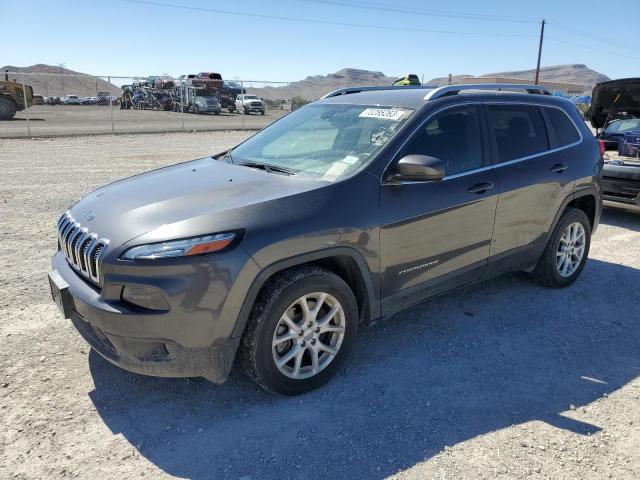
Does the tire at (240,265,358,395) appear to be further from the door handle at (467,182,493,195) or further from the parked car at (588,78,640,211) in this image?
the parked car at (588,78,640,211)

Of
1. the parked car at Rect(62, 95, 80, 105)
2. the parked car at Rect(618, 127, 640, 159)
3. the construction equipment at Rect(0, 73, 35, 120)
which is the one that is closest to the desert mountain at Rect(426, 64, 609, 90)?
the parked car at Rect(62, 95, 80, 105)

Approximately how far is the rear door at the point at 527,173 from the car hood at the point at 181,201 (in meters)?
1.73

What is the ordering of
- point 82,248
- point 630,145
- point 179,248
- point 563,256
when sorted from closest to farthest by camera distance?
point 179,248, point 82,248, point 563,256, point 630,145

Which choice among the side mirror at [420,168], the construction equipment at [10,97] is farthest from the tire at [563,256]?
the construction equipment at [10,97]

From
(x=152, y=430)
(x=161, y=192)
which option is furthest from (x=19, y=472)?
(x=161, y=192)

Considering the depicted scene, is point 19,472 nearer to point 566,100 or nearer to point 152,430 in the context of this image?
point 152,430

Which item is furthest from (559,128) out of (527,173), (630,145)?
(630,145)

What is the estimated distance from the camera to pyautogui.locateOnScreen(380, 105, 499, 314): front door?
346cm

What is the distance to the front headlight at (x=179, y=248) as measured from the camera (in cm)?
270

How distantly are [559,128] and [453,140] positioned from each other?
5.03ft

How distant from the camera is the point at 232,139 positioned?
19266 millimetres

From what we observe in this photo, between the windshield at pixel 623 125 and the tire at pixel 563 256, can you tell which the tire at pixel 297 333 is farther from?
the windshield at pixel 623 125

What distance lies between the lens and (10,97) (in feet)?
72.6

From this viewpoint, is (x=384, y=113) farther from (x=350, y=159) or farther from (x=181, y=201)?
(x=181, y=201)
